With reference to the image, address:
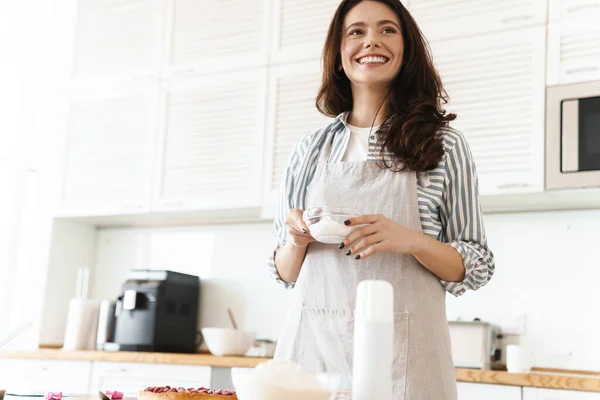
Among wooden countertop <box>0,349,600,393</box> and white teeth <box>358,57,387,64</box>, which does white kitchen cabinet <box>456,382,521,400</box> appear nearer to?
wooden countertop <box>0,349,600,393</box>

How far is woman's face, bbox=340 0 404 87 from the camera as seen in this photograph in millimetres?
1630

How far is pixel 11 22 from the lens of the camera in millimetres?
4574

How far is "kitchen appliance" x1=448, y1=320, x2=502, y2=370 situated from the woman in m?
1.54

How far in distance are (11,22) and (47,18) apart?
0.20 m

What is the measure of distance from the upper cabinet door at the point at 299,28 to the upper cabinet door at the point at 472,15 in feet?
1.44

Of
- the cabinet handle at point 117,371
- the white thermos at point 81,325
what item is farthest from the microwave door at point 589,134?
the white thermos at point 81,325

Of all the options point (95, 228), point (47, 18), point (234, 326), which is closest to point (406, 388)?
point (234, 326)

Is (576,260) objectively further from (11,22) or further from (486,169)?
(11,22)

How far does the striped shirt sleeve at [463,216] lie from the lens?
149 centimetres

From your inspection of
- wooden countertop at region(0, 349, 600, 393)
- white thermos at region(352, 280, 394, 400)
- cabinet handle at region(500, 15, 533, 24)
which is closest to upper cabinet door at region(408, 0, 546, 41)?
cabinet handle at region(500, 15, 533, 24)

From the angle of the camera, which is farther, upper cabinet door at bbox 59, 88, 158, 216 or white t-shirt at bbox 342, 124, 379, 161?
upper cabinet door at bbox 59, 88, 158, 216

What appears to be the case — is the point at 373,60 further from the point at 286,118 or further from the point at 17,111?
the point at 17,111

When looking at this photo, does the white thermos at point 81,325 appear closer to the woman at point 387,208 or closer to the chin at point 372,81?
the woman at point 387,208

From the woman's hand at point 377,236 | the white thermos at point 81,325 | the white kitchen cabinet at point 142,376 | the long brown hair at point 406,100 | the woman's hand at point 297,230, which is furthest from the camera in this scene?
the white thermos at point 81,325
